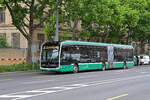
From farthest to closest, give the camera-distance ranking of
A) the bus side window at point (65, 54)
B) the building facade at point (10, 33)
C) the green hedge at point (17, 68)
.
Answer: the building facade at point (10, 33), the green hedge at point (17, 68), the bus side window at point (65, 54)

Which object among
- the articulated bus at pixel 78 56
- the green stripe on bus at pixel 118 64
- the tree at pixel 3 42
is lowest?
the green stripe on bus at pixel 118 64

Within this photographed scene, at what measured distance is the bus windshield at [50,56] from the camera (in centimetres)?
2422

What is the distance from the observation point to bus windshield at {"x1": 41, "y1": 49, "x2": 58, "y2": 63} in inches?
953

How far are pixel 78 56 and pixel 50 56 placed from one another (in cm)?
311

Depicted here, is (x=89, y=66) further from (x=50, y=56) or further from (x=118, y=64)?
(x=118, y=64)

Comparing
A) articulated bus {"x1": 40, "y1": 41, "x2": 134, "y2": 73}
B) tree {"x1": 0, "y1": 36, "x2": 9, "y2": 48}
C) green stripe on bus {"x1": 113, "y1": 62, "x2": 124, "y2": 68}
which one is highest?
tree {"x1": 0, "y1": 36, "x2": 9, "y2": 48}

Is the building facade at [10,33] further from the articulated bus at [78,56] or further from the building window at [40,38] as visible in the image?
the articulated bus at [78,56]

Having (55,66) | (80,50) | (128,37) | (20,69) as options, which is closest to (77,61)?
(80,50)

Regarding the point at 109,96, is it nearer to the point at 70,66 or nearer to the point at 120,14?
the point at 70,66

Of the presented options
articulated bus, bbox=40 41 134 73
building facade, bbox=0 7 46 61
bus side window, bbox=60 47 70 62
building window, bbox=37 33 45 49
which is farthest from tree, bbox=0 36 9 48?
bus side window, bbox=60 47 70 62

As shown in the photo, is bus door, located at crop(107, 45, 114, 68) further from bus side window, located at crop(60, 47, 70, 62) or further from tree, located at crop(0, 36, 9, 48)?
tree, located at crop(0, 36, 9, 48)

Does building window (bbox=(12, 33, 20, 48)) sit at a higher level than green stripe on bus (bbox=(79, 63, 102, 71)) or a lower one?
higher

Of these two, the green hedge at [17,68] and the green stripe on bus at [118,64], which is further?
the green stripe on bus at [118,64]

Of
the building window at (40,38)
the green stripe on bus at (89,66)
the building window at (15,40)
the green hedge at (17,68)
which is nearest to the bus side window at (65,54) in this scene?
the green stripe on bus at (89,66)
